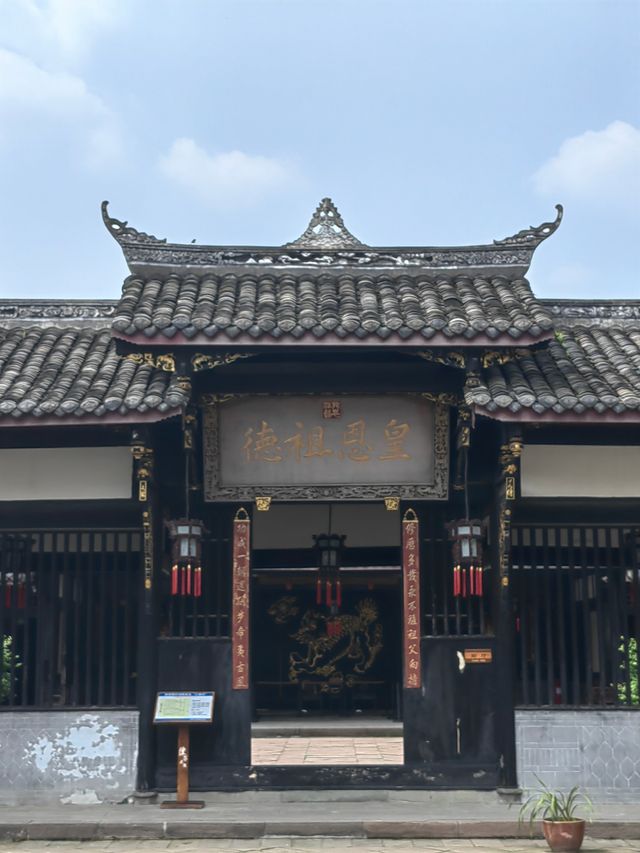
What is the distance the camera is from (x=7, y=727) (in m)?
12.2

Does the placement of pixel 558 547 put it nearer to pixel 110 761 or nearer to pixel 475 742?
pixel 475 742

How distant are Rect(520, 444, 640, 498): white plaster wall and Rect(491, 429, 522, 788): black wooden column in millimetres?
308

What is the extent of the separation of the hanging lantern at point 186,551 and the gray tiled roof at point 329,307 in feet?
6.91

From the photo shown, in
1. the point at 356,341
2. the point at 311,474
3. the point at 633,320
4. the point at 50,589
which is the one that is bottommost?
the point at 50,589

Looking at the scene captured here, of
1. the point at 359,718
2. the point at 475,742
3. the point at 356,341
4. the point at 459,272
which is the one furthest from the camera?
the point at 359,718

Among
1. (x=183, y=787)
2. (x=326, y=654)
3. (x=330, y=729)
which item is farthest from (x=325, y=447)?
(x=326, y=654)

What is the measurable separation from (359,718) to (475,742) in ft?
35.8

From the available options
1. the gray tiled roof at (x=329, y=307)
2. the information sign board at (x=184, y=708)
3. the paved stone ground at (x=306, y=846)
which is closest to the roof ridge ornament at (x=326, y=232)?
the gray tiled roof at (x=329, y=307)

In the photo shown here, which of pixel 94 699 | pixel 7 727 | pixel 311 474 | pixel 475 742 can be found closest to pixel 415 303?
pixel 311 474

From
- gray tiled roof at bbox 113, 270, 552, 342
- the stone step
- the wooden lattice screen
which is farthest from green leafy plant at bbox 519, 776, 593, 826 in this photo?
the stone step

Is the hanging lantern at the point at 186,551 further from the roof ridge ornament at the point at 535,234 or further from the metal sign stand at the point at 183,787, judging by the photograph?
the roof ridge ornament at the point at 535,234

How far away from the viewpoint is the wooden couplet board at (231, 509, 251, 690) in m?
12.3

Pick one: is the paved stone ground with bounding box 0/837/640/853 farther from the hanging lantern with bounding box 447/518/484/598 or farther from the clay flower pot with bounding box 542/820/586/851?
the hanging lantern with bounding box 447/518/484/598

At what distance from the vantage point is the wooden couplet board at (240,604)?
12305 mm
